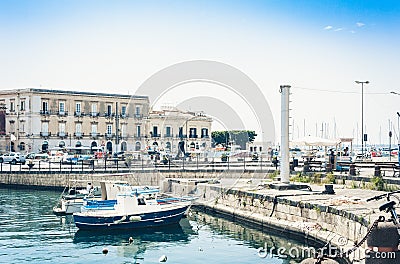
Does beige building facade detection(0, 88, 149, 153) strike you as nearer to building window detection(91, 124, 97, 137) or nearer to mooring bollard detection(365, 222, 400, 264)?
building window detection(91, 124, 97, 137)

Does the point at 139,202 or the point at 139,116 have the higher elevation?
the point at 139,116

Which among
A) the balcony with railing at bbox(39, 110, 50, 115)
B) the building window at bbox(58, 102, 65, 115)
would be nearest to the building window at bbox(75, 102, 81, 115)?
the building window at bbox(58, 102, 65, 115)

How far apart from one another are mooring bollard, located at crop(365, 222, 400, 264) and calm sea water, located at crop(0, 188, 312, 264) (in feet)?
29.8

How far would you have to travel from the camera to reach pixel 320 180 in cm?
2638

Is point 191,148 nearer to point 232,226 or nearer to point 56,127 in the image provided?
point 56,127

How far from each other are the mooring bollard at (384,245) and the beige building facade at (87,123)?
57638 millimetres

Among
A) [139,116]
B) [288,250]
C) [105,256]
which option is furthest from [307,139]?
[139,116]

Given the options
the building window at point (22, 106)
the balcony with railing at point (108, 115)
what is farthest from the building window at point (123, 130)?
the building window at point (22, 106)

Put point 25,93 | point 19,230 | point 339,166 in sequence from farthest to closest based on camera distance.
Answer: point 25,93
point 339,166
point 19,230

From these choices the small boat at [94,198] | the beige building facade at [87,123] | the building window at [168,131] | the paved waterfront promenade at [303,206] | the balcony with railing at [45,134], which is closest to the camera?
the paved waterfront promenade at [303,206]

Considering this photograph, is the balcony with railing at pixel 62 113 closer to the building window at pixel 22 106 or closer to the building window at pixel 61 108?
the building window at pixel 61 108

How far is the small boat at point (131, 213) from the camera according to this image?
20.8 m

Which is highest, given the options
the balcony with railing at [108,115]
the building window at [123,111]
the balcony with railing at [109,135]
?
the building window at [123,111]

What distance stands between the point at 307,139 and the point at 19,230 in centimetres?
1943
